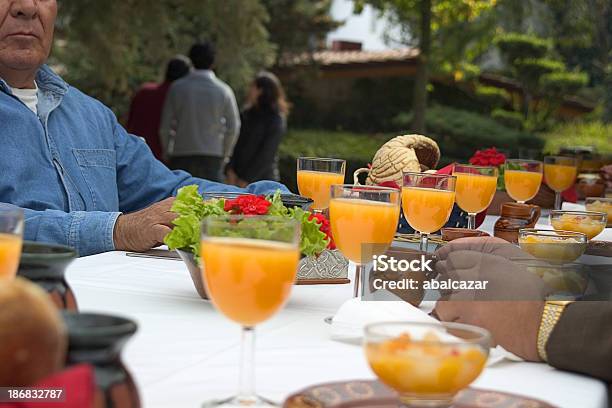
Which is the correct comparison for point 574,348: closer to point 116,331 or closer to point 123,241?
point 116,331

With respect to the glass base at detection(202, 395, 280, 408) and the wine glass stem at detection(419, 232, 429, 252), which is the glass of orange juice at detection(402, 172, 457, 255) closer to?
the wine glass stem at detection(419, 232, 429, 252)

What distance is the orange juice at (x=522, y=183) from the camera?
3.51 m

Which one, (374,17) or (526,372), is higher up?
(374,17)

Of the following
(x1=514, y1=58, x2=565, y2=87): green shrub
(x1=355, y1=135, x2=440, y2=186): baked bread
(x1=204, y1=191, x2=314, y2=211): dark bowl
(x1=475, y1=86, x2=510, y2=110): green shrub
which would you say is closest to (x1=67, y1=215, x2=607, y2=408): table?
(x1=204, y1=191, x2=314, y2=211): dark bowl

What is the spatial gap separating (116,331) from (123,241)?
5.28 feet

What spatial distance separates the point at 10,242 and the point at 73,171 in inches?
66.1

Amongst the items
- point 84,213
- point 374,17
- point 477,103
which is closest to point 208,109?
point 84,213

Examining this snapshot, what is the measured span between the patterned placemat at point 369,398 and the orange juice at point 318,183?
1401mm

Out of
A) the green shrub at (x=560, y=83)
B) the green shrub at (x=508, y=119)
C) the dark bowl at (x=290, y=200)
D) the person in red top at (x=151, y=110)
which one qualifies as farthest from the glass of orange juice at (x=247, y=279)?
the green shrub at (x=560, y=83)

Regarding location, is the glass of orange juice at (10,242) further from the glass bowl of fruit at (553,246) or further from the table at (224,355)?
the glass bowl of fruit at (553,246)

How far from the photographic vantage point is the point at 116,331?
36.6 inches

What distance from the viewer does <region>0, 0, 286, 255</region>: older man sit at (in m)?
2.53

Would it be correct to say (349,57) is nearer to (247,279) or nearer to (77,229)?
(77,229)

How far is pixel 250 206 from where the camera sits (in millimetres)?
1951
